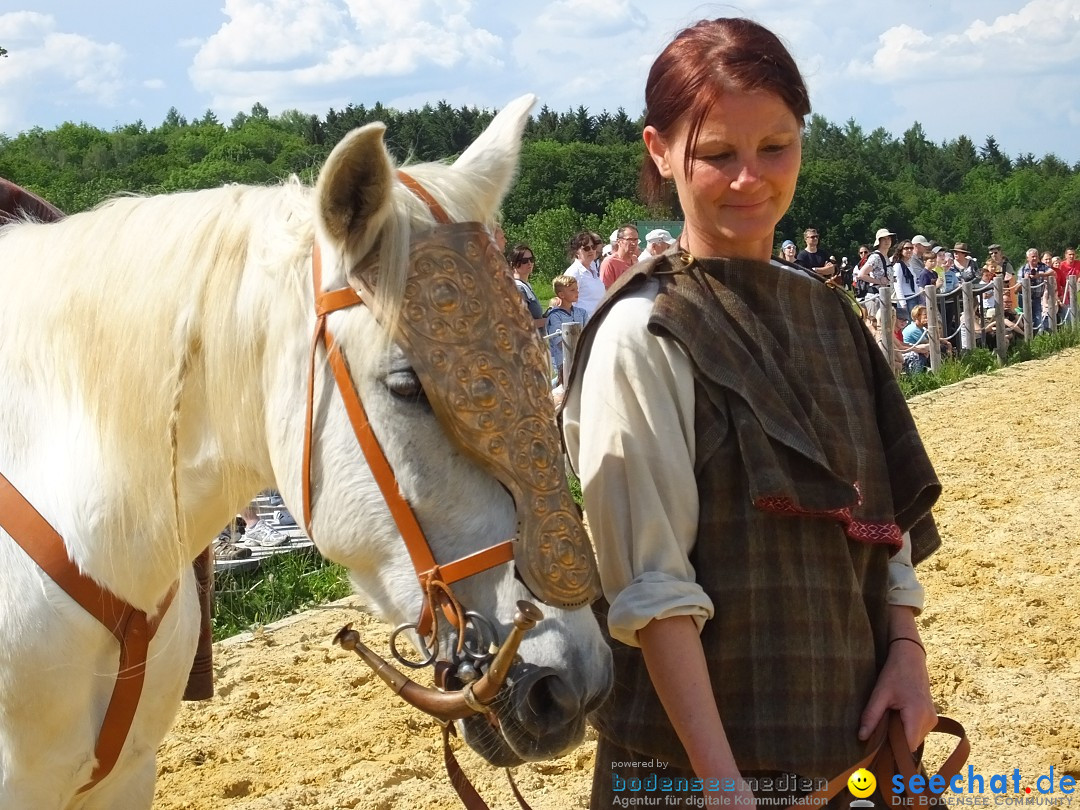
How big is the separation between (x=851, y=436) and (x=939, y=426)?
27.1 ft

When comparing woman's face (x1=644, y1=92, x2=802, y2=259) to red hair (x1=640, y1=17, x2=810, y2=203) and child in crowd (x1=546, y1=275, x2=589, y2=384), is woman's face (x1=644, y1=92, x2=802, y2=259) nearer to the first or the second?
red hair (x1=640, y1=17, x2=810, y2=203)

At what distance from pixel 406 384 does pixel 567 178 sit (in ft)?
182

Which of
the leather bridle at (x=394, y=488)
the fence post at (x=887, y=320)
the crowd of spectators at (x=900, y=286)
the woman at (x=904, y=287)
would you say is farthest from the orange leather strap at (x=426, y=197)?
the woman at (x=904, y=287)

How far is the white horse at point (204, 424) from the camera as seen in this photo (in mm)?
1577

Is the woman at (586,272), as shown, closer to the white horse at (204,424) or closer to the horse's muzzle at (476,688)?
the white horse at (204,424)

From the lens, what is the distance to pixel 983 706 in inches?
159

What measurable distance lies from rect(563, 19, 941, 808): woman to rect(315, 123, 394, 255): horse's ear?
1.41 feet

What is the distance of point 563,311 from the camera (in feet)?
28.7

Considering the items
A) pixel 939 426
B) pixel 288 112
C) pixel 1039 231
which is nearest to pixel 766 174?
pixel 939 426

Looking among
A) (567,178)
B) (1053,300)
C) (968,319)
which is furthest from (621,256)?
(567,178)

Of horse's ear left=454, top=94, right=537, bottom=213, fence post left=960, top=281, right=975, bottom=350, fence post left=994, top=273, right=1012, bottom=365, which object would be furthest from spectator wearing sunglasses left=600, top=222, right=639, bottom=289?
horse's ear left=454, top=94, right=537, bottom=213

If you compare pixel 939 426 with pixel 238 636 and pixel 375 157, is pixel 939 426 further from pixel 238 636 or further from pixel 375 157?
pixel 375 157

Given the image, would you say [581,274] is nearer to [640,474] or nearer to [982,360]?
[982,360]

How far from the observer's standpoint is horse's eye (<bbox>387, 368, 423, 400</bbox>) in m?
1.58
